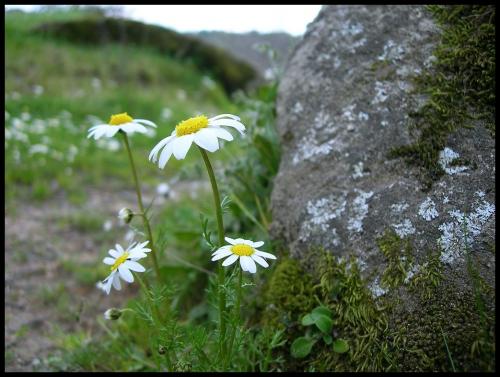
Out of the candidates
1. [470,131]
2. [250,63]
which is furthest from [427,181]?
[250,63]

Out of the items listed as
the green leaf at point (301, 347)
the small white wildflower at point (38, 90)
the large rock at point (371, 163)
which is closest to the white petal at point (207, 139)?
the large rock at point (371, 163)

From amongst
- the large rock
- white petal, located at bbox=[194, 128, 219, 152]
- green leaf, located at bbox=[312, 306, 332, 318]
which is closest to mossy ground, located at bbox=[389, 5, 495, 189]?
the large rock

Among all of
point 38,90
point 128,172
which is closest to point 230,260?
point 128,172

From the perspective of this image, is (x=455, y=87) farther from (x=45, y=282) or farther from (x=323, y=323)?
(x=45, y=282)

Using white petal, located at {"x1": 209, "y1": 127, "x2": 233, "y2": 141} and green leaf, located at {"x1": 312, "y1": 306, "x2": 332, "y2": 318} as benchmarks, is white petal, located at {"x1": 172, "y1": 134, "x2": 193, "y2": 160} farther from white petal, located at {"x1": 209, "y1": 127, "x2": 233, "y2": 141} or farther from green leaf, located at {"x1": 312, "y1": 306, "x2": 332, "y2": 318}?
green leaf, located at {"x1": 312, "y1": 306, "x2": 332, "y2": 318}

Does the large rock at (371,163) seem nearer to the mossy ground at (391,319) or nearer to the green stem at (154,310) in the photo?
the mossy ground at (391,319)

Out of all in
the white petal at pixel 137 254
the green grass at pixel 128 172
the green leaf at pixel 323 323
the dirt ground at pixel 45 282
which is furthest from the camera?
the dirt ground at pixel 45 282
